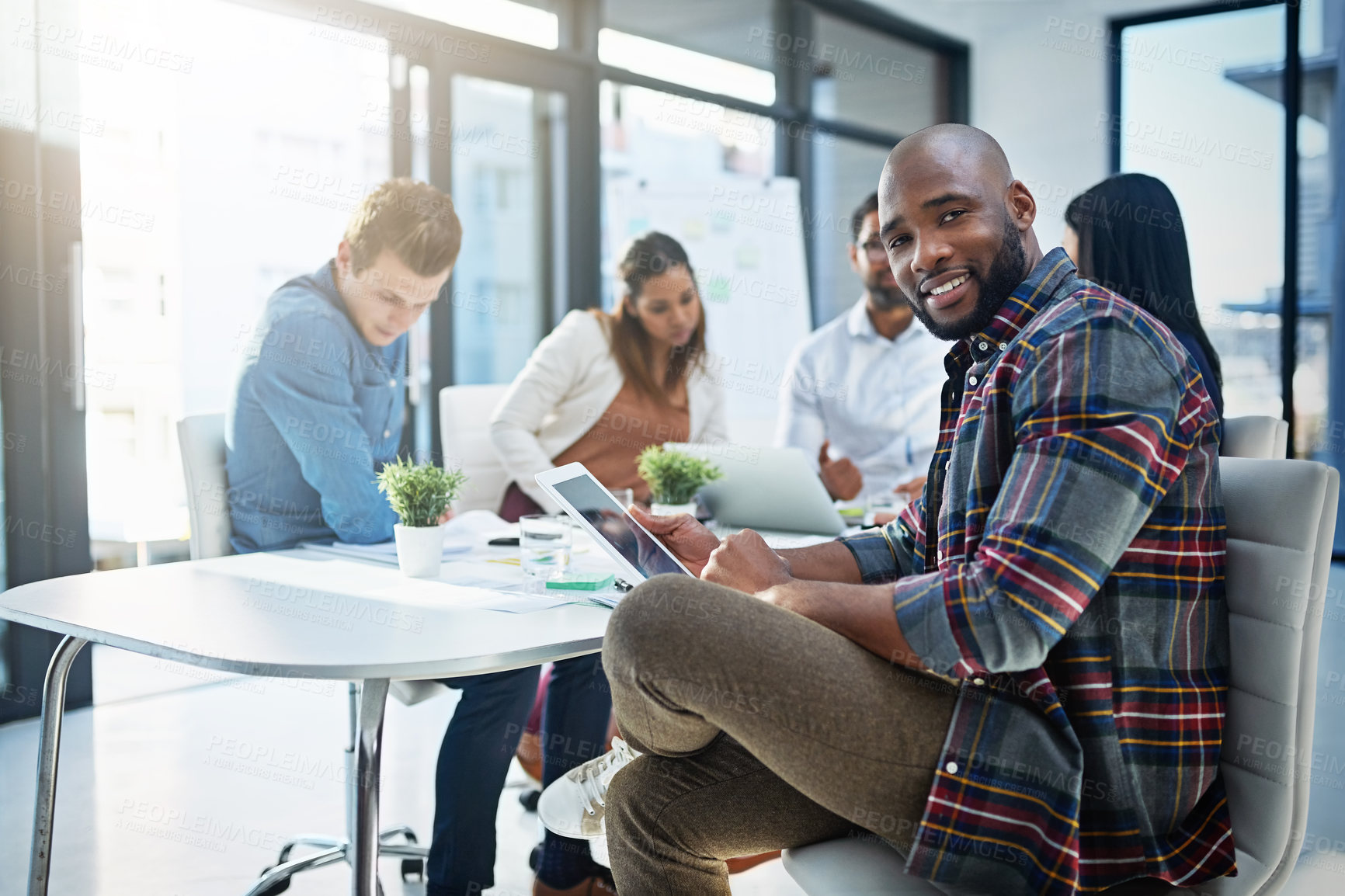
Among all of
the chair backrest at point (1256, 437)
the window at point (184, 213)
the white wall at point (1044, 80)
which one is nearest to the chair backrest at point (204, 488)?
the window at point (184, 213)

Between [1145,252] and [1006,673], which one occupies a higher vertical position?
[1145,252]

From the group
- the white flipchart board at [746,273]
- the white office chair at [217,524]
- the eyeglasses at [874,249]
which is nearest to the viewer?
the white office chair at [217,524]

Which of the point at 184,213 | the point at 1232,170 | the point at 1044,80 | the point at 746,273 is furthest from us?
the point at 1044,80

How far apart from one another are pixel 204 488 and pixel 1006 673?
61.1 inches

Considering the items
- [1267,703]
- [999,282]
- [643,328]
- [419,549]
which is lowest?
[1267,703]

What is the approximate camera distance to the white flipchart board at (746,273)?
514cm

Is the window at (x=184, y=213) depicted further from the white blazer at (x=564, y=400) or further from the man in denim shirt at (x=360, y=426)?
the man in denim shirt at (x=360, y=426)

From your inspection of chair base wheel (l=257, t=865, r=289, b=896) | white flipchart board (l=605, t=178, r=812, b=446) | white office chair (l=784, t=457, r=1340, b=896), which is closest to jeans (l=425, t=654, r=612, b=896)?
chair base wheel (l=257, t=865, r=289, b=896)

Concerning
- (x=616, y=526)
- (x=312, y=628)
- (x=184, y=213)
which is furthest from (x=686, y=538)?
(x=184, y=213)

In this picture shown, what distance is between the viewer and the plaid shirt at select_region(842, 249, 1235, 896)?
3.37 ft

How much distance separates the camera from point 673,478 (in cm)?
201

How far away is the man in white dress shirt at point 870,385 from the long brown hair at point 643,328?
1.28ft

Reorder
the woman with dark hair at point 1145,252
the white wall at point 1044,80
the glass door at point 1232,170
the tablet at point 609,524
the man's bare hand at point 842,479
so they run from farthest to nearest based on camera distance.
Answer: the white wall at point 1044,80
the glass door at point 1232,170
the man's bare hand at point 842,479
the woman with dark hair at point 1145,252
the tablet at point 609,524

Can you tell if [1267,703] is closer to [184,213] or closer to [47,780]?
[47,780]
